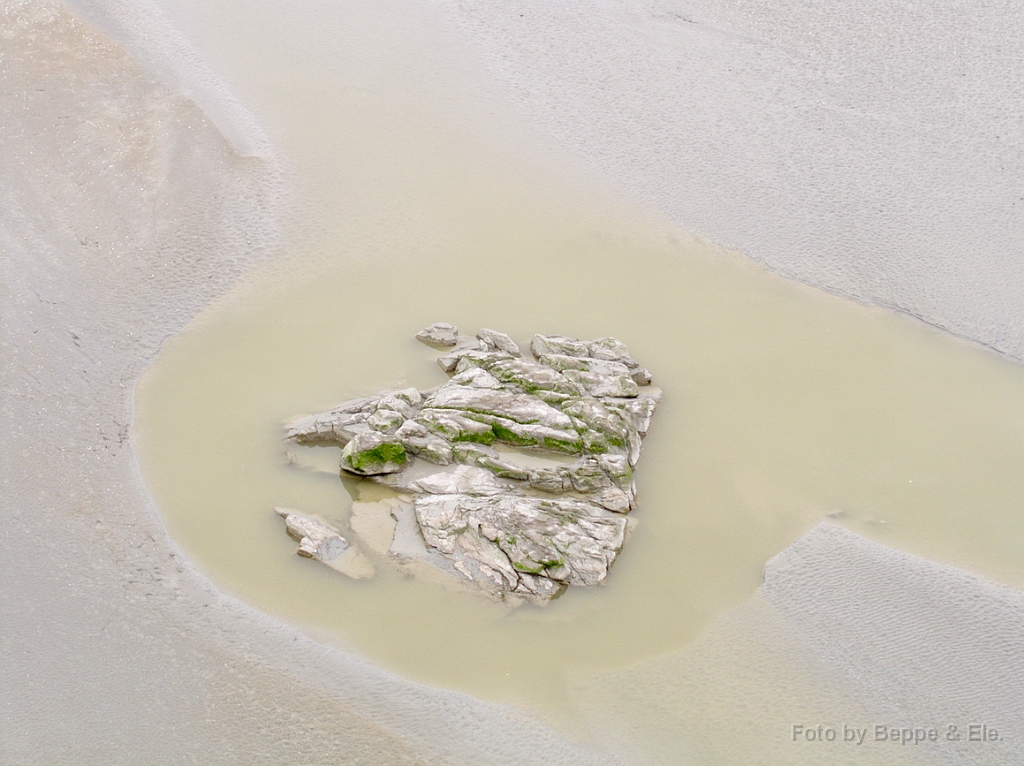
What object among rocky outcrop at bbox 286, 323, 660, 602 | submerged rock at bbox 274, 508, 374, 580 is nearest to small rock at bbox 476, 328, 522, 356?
rocky outcrop at bbox 286, 323, 660, 602

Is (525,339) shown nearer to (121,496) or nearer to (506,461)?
(506,461)

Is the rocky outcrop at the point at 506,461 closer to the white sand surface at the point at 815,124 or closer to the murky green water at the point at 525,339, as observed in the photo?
the murky green water at the point at 525,339

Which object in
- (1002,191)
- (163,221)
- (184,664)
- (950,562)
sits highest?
(1002,191)

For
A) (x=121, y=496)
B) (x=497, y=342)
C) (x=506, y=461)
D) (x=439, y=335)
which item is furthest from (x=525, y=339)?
(x=121, y=496)

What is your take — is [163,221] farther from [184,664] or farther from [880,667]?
[880,667]

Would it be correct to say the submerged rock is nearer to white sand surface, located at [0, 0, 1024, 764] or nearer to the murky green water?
the murky green water

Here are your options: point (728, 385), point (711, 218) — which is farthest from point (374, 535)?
point (711, 218)
